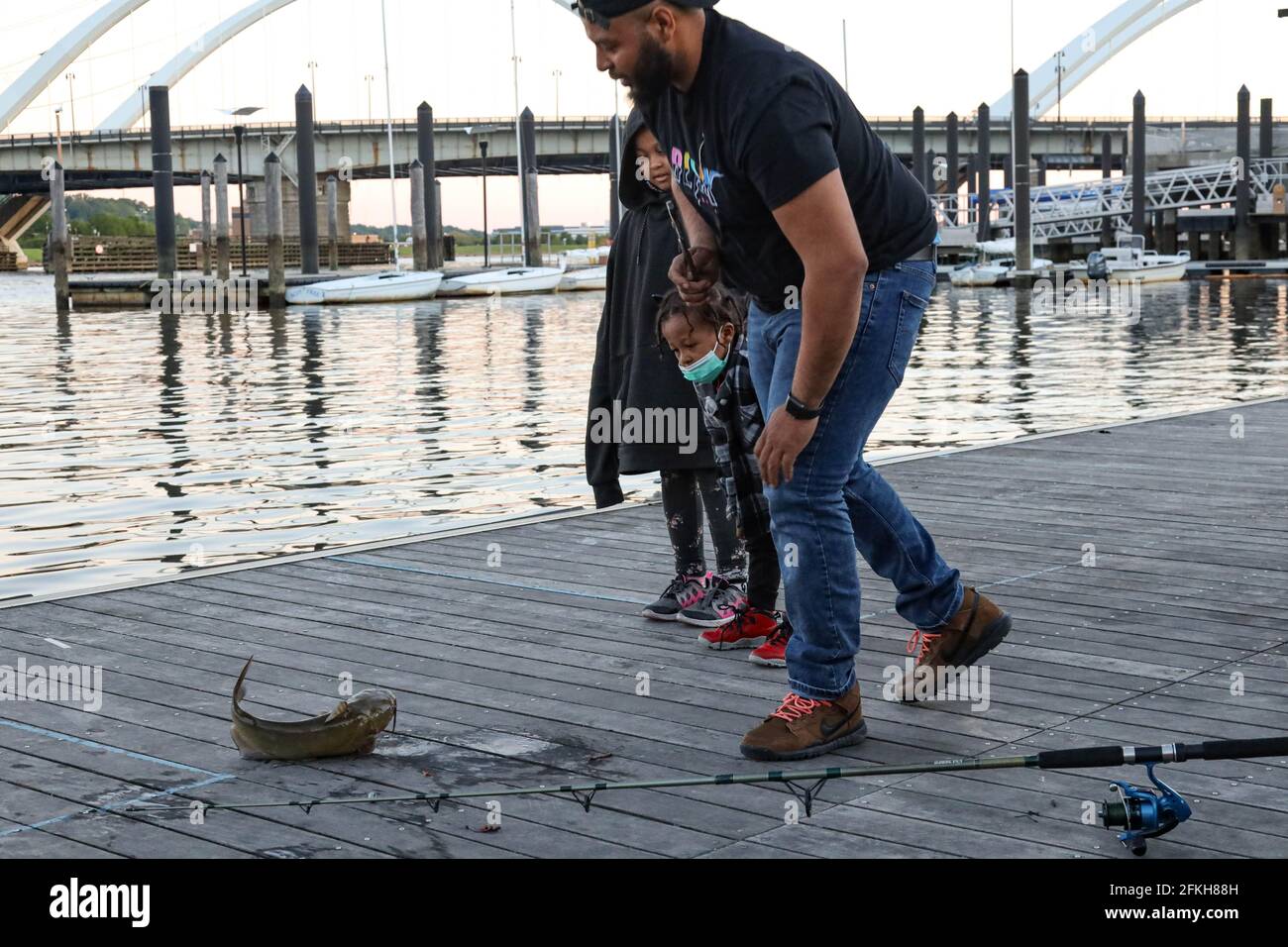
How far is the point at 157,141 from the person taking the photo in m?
44.1

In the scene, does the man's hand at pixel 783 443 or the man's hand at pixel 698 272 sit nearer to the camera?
the man's hand at pixel 783 443

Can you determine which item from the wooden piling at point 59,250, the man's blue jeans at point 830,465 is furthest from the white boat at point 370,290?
the man's blue jeans at point 830,465

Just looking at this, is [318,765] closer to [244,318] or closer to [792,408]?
[792,408]

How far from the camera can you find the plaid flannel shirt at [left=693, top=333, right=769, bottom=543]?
5.15 metres

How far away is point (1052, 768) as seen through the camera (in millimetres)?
3707

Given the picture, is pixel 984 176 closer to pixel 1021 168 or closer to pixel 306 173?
pixel 1021 168

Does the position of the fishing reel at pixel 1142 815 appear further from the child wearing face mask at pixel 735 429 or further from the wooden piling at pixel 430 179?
the wooden piling at pixel 430 179

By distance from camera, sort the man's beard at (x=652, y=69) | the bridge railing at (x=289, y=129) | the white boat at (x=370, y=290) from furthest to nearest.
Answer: the bridge railing at (x=289, y=129)
the white boat at (x=370, y=290)
the man's beard at (x=652, y=69)

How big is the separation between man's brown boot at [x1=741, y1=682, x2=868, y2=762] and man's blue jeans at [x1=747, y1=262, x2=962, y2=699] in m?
0.04

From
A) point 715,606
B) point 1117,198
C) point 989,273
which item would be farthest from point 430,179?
point 715,606

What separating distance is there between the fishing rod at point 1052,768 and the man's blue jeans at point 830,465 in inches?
15.3

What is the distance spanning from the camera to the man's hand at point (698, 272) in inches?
168

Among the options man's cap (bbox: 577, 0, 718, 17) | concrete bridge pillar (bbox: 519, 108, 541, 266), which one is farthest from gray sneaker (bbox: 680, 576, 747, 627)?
concrete bridge pillar (bbox: 519, 108, 541, 266)

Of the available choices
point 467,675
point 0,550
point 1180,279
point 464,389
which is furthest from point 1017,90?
point 467,675
